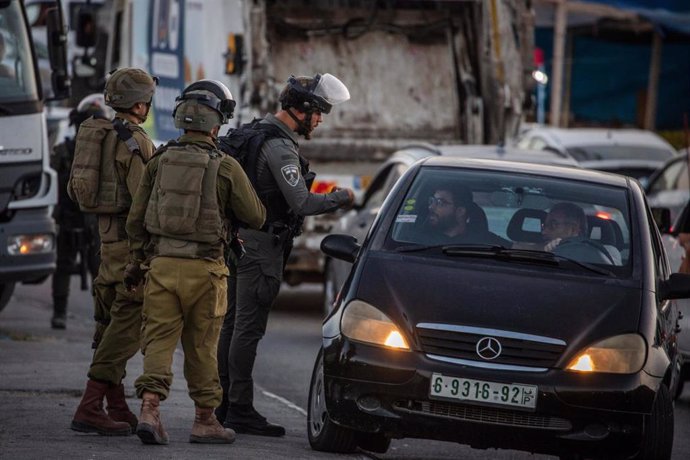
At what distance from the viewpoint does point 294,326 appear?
50.9 ft

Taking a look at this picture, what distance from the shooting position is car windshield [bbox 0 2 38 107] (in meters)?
12.7

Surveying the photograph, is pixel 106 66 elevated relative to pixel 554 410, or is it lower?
lower

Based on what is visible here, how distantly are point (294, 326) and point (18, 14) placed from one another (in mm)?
4048

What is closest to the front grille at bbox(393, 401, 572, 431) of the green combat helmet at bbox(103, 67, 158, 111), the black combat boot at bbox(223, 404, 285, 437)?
the black combat boot at bbox(223, 404, 285, 437)

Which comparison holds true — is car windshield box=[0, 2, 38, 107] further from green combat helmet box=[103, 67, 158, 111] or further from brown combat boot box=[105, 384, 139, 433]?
brown combat boot box=[105, 384, 139, 433]

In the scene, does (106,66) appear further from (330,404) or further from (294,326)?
(330,404)

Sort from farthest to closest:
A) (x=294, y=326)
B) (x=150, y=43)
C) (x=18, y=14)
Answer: (x=150, y=43), (x=294, y=326), (x=18, y=14)

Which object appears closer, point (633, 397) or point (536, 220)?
point (633, 397)

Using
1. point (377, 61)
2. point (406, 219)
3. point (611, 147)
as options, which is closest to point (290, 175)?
point (406, 219)

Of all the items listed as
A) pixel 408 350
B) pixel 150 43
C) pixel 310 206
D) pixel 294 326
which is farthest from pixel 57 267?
pixel 408 350

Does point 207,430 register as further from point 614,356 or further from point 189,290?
point 614,356

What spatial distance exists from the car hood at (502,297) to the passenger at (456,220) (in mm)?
317

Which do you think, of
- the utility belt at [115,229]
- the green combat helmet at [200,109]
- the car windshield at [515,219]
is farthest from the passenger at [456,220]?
the utility belt at [115,229]

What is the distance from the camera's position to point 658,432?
304 inches
